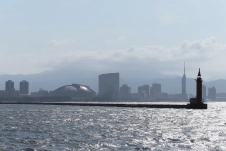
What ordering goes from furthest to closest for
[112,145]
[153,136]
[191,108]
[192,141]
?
1. [191,108]
2. [153,136]
3. [192,141]
4. [112,145]

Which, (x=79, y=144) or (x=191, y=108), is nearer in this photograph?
(x=79, y=144)

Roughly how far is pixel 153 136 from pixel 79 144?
37.7ft

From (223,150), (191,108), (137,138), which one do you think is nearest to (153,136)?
(137,138)

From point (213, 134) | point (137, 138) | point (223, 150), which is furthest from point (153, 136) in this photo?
point (223, 150)

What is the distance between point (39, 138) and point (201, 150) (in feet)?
62.2

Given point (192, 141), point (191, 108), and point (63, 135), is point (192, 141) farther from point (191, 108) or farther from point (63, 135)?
point (191, 108)

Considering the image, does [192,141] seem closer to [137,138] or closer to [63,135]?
[137,138]

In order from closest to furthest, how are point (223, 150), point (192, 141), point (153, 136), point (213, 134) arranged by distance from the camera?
point (223, 150) < point (192, 141) < point (153, 136) < point (213, 134)

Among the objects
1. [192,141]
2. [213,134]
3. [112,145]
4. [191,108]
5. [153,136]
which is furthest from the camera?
[191,108]

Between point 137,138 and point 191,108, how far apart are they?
100m

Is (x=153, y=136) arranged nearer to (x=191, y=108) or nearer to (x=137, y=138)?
(x=137, y=138)

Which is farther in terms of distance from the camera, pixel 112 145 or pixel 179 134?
pixel 179 134

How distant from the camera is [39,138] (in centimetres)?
5200

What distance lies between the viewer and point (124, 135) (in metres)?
54.7
